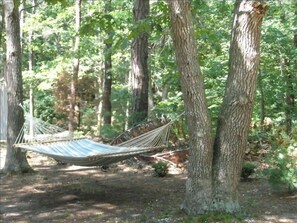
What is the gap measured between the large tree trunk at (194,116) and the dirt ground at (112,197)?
24 cm

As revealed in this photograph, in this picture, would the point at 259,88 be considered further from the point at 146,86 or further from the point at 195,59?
the point at 195,59

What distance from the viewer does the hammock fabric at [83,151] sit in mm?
4309

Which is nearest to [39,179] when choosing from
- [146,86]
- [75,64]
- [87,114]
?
[146,86]

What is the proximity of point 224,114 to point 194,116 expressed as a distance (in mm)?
270

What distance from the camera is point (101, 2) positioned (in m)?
10.4

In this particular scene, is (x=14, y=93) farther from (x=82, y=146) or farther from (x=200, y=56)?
(x=200, y=56)

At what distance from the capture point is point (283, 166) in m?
4.15

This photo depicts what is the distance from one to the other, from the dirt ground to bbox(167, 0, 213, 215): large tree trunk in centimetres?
24

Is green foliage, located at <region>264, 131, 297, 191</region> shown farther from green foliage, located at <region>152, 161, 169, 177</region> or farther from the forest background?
green foliage, located at <region>152, 161, 169, 177</region>

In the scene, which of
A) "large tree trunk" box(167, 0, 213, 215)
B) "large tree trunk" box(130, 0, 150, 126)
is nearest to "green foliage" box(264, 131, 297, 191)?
"large tree trunk" box(167, 0, 213, 215)

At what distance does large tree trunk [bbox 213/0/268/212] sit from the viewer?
3324mm

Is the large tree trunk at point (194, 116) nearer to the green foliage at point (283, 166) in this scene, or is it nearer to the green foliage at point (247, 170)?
the green foliage at point (283, 166)

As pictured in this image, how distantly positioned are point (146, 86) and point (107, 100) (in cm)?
427

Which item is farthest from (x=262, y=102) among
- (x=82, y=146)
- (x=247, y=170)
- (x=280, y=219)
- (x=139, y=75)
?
(x=280, y=219)
